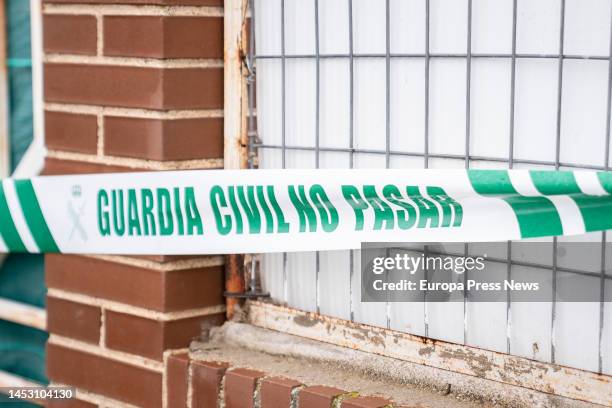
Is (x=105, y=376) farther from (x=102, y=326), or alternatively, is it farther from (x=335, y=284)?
(x=335, y=284)

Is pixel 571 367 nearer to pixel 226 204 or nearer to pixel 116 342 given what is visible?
pixel 226 204

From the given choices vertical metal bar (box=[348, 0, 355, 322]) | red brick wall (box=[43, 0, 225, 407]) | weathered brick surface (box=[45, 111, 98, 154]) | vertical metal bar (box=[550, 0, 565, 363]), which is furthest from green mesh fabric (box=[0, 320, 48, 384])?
vertical metal bar (box=[550, 0, 565, 363])

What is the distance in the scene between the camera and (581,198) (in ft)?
7.09

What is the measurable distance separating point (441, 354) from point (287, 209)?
54 centimetres

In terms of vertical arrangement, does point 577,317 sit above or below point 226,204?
below

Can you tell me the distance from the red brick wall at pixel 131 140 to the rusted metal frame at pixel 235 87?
28 mm

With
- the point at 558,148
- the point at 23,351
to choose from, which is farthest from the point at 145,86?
the point at 23,351

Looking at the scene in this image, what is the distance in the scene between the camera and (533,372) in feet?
7.65

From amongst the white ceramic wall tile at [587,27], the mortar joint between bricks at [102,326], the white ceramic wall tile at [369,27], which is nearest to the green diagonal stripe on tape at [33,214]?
the mortar joint between bricks at [102,326]

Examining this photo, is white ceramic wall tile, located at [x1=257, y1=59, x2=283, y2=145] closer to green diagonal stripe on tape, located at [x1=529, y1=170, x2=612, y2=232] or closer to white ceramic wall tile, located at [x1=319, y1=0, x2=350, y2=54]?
white ceramic wall tile, located at [x1=319, y1=0, x2=350, y2=54]

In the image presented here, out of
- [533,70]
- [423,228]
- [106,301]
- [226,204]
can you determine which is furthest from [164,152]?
[533,70]

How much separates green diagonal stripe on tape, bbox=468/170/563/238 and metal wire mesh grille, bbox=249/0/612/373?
0.30 ft

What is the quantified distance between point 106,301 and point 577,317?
1.50m

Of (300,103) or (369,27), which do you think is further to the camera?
(300,103)
